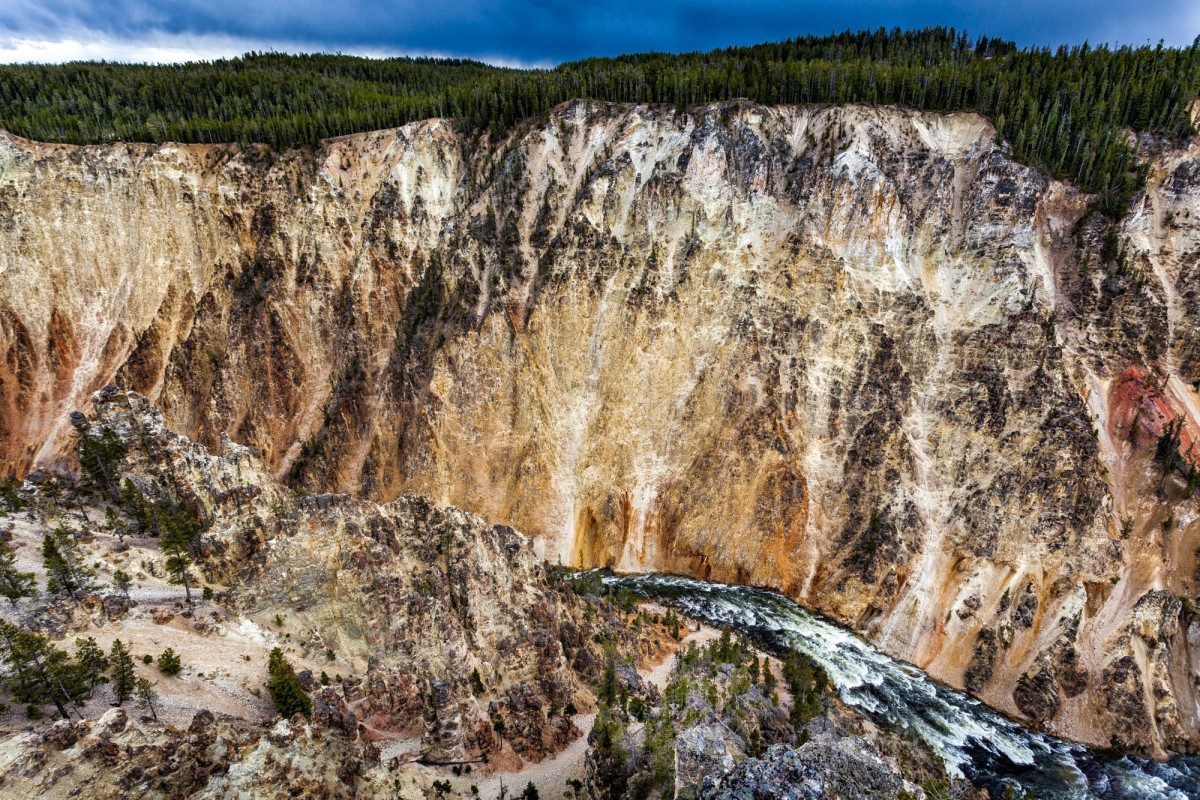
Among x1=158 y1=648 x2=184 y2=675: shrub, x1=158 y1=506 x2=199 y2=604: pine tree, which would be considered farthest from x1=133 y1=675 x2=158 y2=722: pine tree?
x1=158 y1=506 x2=199 y2=604: pine tree

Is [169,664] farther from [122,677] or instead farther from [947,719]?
[947,719]

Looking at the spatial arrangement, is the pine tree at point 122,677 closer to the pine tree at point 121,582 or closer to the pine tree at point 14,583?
the pine tree at point 121,582

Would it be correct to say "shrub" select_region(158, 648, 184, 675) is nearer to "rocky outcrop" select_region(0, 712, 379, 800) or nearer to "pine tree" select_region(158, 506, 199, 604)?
"pine tree" select_region(158, 506, 199, 604)

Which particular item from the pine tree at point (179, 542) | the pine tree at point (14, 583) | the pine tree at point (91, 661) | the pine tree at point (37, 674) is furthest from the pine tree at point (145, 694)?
the pine tree at point (14, 583)

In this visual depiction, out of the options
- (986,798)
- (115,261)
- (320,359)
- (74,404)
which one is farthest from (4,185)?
(986,798)

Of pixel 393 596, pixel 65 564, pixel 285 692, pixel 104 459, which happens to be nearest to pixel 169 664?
pixel 285 692

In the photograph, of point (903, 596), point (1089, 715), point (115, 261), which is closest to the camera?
point (1089, 715)

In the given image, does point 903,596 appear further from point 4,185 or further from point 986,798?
point 4,185
